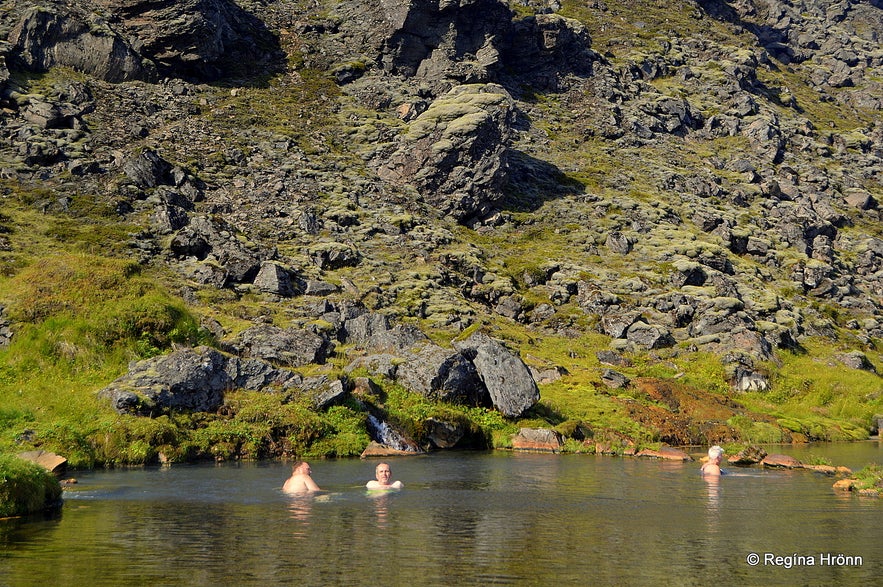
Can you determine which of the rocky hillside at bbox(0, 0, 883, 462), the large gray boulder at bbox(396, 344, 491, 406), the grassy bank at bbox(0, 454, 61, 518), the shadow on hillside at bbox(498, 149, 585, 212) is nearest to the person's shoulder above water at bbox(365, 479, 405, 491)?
the grassy bank at bbox(0, 454, 61, 518)

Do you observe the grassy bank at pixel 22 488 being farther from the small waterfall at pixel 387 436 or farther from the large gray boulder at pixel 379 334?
the large gray boulder at pixel 379 334

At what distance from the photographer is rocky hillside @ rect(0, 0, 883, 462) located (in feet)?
192

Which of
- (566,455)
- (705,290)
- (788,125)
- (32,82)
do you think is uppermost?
(788,125)

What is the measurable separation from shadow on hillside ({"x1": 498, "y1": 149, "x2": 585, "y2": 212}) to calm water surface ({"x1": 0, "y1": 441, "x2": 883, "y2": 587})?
73.2m

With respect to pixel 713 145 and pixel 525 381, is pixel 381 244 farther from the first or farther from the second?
pixel 713 145

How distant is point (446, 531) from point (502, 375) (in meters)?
28.9

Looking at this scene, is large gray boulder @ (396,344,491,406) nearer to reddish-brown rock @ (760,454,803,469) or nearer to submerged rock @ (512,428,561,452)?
submerged rock @ (512,428,561,452)

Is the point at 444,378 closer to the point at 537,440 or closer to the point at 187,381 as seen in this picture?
the point at 537,440

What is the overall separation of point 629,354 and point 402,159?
1710 inches

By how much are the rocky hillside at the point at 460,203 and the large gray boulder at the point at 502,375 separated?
0.51 feet

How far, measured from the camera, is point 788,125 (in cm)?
14025

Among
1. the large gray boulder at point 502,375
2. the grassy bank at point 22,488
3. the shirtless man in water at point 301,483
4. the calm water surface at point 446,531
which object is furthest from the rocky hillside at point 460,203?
the grassy bank at point 22,488

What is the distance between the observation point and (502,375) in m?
50.8

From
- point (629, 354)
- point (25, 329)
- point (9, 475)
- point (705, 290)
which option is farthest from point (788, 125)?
point (9, 475)
